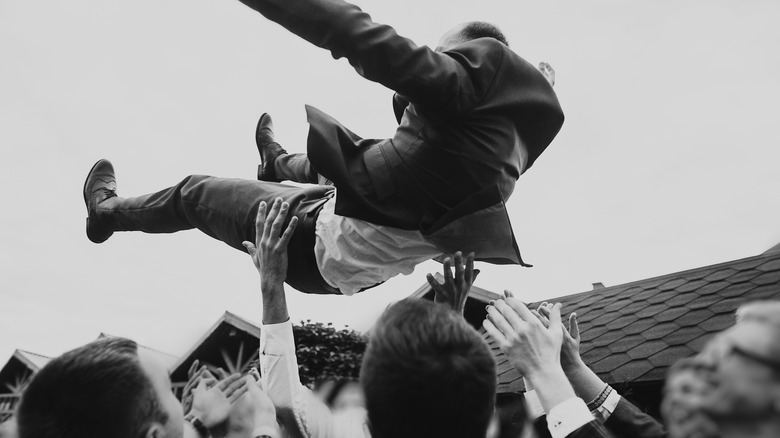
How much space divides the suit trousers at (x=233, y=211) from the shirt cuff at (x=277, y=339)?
0.38 meters

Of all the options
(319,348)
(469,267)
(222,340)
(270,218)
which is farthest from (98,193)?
(222,340)

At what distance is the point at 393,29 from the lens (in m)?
1.87

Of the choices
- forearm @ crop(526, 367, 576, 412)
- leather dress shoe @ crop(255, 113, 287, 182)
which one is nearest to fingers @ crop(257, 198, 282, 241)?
leather dress shoe @ crop(255, 113, 287, 182)

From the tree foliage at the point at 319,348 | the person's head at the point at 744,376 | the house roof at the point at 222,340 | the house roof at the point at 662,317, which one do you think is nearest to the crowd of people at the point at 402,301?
the person's head at the point at 744,376

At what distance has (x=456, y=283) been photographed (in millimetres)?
2191

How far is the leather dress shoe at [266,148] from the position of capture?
3.23 m

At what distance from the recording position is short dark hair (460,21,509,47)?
2400 millimetres

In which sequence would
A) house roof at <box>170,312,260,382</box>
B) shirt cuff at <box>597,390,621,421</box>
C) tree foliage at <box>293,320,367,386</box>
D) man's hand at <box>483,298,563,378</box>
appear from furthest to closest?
house roof at <box>170,312,260,382</box>
tree foliage at <box>293,320,367,386</box>
shirt cuff at <box>597,390,621,421</box>
man's hand at <box>483,298,563,378</box>

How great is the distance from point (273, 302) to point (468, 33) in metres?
1.40

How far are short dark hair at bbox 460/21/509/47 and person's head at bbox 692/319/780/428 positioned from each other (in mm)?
1994

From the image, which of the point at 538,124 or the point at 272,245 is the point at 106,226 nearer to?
the point at 272,245

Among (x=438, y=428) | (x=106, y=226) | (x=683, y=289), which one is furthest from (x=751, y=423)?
(x=683, y=289)

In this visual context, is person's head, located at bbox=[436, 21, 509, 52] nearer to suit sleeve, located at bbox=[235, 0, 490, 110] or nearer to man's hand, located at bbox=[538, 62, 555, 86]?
man's hand, located at bbox=[538, 62, 555, 86]

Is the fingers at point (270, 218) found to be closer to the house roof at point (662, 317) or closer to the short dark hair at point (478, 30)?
the short dark hair at point (478, 30)
